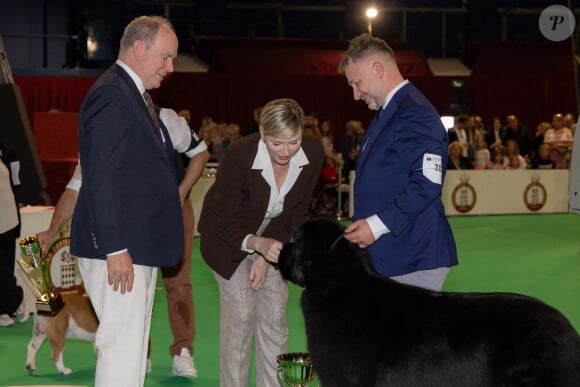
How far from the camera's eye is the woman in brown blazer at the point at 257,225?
4.08 meters


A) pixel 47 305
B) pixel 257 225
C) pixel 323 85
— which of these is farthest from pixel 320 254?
pixel 323 85

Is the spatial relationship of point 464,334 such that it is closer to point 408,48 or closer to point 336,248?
point 336,248

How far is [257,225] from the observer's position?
425 cm

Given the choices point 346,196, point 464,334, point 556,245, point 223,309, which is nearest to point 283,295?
point 223,309

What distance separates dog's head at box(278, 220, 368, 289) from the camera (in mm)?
3414

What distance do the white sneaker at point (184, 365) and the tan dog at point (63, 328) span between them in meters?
0.64

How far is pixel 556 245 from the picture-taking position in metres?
12.5

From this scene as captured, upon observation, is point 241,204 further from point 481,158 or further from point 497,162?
point 497,162

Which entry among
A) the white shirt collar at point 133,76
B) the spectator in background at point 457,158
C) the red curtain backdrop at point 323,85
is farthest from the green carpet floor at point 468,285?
the red curtain backdrop at point 323,85

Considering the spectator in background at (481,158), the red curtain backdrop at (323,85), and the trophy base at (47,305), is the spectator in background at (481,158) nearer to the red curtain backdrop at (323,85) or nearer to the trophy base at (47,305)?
the red curtain backdrop at (323,85)

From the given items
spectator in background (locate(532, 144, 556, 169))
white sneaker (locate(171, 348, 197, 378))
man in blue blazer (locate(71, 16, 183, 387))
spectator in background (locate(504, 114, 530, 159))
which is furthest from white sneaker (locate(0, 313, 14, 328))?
spectator in background (locate(504, 114, 530, 159))

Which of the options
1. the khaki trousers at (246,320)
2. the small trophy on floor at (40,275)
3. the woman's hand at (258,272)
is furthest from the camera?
the small trophy on floor at (40,275)

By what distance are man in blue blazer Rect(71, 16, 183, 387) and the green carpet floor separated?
2247mm

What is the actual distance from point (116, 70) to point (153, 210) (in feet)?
1.97
